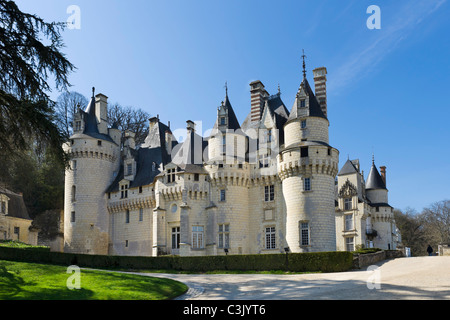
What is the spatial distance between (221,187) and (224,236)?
3599 mm

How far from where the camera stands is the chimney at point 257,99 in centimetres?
3694

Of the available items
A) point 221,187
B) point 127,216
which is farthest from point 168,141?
point 221,187

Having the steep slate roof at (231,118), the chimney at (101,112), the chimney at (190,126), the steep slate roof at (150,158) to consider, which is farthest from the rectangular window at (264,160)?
the chimney at (101,112)

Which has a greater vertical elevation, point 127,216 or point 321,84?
point 321,84

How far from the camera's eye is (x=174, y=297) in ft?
54.3

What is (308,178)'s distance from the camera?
3127 cm

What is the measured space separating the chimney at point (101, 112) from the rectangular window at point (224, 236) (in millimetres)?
14794

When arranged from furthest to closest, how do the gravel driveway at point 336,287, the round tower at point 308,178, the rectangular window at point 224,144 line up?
the rectangular window at point 224,144 → the round tower at point 308,178 → the gravel driveway at point 336,287

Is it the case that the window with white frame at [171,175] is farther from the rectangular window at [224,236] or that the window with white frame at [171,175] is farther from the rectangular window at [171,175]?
the rectangular window at [224,236]

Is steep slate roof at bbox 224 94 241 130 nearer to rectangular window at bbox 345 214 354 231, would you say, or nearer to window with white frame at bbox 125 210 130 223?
window with white frame at bbox 125 210 130 223

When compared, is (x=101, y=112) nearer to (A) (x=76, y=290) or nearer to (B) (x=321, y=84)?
(B) (x=321, y=84)
